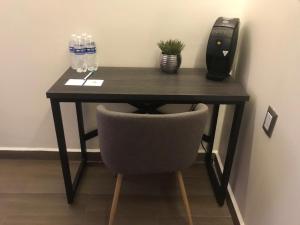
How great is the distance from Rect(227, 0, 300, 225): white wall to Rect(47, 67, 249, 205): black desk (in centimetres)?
9

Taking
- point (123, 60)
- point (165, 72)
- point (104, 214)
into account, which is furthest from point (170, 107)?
point (104, 214)

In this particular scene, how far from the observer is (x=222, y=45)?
1.49 m

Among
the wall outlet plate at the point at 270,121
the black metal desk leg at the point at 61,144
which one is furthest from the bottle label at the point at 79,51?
the wall outlet plate at the point at 270,121

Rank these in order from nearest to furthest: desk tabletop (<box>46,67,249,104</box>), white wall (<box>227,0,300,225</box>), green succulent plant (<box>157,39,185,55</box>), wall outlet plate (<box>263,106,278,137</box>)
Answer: white wall (<box>227,0,300,225</box>) → wall outlet plate (<box>263,106,278,137</box>) → desk tabletop (<box>46,67,249,104</box>) → green succulent plant (<box>157,39,185,55</box>)

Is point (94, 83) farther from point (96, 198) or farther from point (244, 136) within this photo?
point (244, 136)

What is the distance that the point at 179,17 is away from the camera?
5.52ft

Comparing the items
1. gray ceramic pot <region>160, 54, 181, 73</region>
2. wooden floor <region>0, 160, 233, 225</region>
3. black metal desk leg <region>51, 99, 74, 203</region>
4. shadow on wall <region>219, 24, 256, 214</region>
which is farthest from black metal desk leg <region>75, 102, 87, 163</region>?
shadow on wall <region>219, 24, 256, 214</region>

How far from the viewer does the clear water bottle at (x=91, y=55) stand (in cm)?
170

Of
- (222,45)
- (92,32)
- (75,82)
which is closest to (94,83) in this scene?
(75,82)

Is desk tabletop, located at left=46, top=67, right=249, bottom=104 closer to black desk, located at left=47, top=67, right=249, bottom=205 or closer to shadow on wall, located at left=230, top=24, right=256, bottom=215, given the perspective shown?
black desk, located at left=47, top=67, right=249, bottom=205

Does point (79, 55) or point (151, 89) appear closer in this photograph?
point (151, 89)

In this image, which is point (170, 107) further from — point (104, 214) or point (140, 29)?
point (104, 214)

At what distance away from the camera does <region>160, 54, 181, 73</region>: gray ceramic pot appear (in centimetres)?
165

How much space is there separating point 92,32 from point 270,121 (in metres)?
1.13
